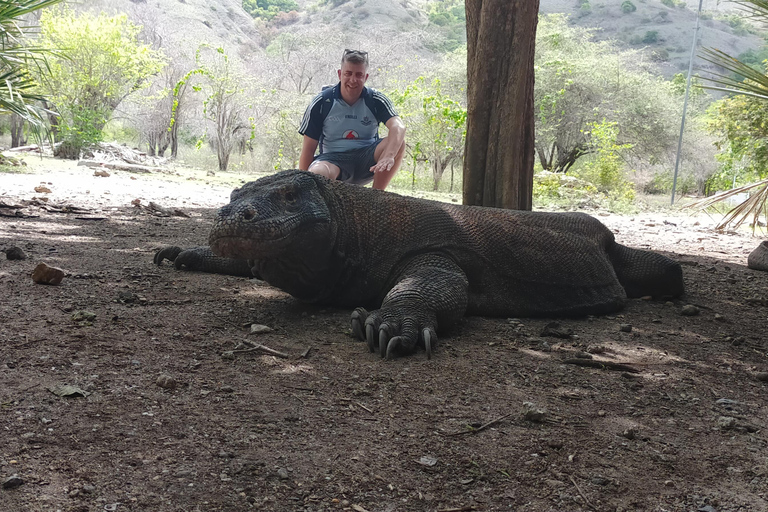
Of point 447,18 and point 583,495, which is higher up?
point 447,18

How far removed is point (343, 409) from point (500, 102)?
3604 millimetres

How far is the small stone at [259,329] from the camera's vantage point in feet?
9.30

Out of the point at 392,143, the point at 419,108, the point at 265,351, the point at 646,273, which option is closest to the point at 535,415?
the point at 265,351

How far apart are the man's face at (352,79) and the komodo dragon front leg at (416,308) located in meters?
1.90

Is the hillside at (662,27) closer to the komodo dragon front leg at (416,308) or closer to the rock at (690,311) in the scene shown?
the rock at (690,311)

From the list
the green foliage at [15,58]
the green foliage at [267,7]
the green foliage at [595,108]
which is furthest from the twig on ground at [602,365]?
the green foliage at [267,7]

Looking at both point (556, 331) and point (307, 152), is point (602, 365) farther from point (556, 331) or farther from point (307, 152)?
point (307, 152)

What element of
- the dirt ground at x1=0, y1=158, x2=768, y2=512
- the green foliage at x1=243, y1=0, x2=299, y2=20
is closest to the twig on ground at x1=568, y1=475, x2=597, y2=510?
the dirt ground at x1=0, y1=158, x2=768, y2=512

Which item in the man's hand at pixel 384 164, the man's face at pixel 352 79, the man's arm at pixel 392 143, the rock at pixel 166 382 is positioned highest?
the man's face at pixel 352 79

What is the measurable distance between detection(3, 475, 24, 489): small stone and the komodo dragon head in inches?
56.6

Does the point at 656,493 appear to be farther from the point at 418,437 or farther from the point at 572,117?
the point at 572,117

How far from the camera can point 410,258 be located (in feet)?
10.8

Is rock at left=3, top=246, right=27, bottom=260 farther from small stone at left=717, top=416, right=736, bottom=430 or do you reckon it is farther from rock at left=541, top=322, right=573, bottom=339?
small stone at left=717, top=416, right=736, bottom=430

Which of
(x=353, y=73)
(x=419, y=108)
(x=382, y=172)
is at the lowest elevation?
(x=382, y=172)
